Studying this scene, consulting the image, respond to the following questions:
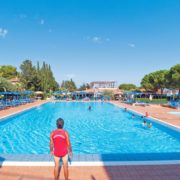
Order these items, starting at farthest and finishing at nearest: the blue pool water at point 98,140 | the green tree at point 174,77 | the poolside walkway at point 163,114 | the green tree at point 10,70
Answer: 1. the green tree at point 10,70
2. the green tree at point 174,77
3. the poolside walkway at point 163,114
4. the blue pool water at point 98,140

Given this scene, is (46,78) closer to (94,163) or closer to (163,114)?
(163,114)

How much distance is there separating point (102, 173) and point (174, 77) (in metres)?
32.7

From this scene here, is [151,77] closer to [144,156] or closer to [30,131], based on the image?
[30,131]

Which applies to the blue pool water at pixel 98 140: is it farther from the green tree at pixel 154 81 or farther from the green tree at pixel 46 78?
the green tree at pixel 154 81

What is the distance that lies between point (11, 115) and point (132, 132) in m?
9.22

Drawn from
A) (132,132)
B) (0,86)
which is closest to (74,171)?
(132,132)

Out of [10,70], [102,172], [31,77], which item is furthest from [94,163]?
[10,70]

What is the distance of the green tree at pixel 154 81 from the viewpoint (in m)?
44.5

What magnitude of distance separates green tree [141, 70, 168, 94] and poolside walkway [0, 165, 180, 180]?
132ft

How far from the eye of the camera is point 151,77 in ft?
156

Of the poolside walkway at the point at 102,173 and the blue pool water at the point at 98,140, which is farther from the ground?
the poolside walkway at the point at 102,173

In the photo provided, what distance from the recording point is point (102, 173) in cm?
471

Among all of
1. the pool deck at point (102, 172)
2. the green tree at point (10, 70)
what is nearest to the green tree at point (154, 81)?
the green tree at point (10, 70)

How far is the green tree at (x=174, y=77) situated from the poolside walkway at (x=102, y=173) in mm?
31478
